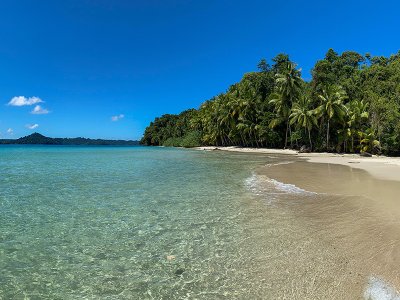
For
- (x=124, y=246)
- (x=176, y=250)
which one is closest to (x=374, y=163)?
(x=176, y=250)

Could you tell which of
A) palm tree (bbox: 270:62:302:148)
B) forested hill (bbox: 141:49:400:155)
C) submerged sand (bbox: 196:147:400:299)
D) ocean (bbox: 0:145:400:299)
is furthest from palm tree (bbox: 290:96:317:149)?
ocean (bbox: 0:145:400:299)

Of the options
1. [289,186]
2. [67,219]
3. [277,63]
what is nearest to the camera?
[67,219]

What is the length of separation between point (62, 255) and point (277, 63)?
5878 cm

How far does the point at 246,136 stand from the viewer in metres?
61.3

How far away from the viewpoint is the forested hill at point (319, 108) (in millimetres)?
36281

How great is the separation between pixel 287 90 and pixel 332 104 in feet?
30.0

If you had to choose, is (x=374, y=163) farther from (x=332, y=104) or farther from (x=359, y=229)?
(x=359, y=229)

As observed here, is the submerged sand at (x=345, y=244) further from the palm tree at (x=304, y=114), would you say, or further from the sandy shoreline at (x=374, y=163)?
the palm tree at (x=304, y=114)

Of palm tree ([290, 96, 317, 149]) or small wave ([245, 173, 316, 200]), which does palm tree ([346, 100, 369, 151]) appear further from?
small wave ([245, 173, 316, 200])

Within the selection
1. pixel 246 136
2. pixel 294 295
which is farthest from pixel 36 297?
pixel 246 136

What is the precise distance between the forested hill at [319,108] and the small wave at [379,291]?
111 ft

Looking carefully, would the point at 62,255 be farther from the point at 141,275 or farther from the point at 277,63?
the point at 277,63

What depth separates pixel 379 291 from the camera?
4250 mm

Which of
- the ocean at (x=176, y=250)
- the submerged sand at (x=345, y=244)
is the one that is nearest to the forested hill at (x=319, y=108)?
the submerged sand at (x=345, y=244)
